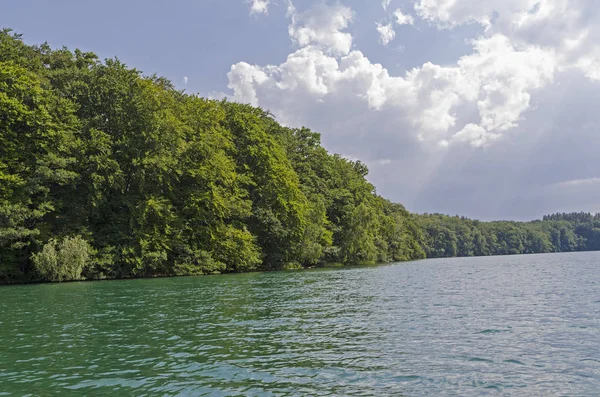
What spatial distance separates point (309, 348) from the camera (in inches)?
505

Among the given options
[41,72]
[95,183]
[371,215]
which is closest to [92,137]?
[95,183]

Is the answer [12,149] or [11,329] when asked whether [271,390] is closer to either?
[11,329]

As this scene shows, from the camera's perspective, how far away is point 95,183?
1859 inches

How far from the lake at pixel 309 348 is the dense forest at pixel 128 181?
24.2 m

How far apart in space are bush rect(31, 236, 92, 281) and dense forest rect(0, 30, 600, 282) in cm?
10

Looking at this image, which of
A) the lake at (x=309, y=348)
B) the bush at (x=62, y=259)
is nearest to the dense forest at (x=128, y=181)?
the bush at (x=62, y=259)

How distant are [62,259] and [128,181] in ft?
42.9

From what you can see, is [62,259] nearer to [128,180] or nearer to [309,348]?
[128,180]

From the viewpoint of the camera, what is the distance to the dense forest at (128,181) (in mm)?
43906

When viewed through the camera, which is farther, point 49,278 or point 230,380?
point 49,278

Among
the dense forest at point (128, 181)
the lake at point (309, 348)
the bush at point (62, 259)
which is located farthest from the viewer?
the dense forest at point (128, 181)

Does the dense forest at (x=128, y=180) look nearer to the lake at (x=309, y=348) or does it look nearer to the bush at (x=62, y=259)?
the bush at (x=62, y=259)

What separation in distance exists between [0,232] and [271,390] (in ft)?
135

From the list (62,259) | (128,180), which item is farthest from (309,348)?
(128,180)
